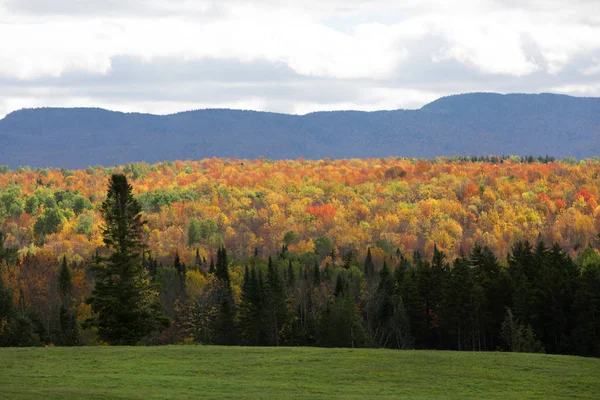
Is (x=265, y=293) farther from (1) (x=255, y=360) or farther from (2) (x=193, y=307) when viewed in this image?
(1) (x=255, y=360)

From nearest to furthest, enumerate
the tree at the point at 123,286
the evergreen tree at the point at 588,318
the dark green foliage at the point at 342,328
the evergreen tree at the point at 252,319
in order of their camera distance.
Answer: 1. the tree at the point at 123,286
2. the evergreen tree at the point at 588,318
3. the dark green foliage at the point at 342,328
4. the evergreen tree at the point at 252,319

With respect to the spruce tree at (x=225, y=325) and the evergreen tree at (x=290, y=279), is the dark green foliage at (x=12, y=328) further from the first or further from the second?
the evergreen tree at (x=290, y=279)

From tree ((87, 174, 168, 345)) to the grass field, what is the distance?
9.18m

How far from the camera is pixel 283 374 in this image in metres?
42.3

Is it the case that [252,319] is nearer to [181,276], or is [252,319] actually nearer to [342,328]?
[342,328]

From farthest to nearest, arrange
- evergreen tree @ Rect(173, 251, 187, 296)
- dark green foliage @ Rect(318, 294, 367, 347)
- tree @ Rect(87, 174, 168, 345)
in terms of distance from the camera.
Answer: evergreen tree @ Rect(173, 251, 187, 296) < dark green foliage @ Rect(318, 294, 367, 347) < tree @ Rect(87, 174, 168, 345)

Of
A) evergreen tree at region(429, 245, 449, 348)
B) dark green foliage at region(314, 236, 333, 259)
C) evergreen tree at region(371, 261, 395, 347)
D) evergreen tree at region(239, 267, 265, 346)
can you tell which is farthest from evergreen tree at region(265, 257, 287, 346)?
dark green foliage at region(314, 236, 333, 259)

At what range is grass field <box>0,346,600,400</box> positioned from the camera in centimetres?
3728

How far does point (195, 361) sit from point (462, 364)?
1292 centimetres

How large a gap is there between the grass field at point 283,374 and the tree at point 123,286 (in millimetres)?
9184

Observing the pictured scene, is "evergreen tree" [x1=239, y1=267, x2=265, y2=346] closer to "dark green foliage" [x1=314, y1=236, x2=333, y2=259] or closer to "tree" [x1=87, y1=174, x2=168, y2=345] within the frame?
"tree" [x1=87, y1=174, x2=168, y2=345]

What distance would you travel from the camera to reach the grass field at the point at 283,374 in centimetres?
3728

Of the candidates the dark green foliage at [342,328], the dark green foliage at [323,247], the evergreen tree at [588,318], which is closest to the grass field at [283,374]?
the evergreen tree at [588,318]

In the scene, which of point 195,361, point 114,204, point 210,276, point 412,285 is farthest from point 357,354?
point 210,276
